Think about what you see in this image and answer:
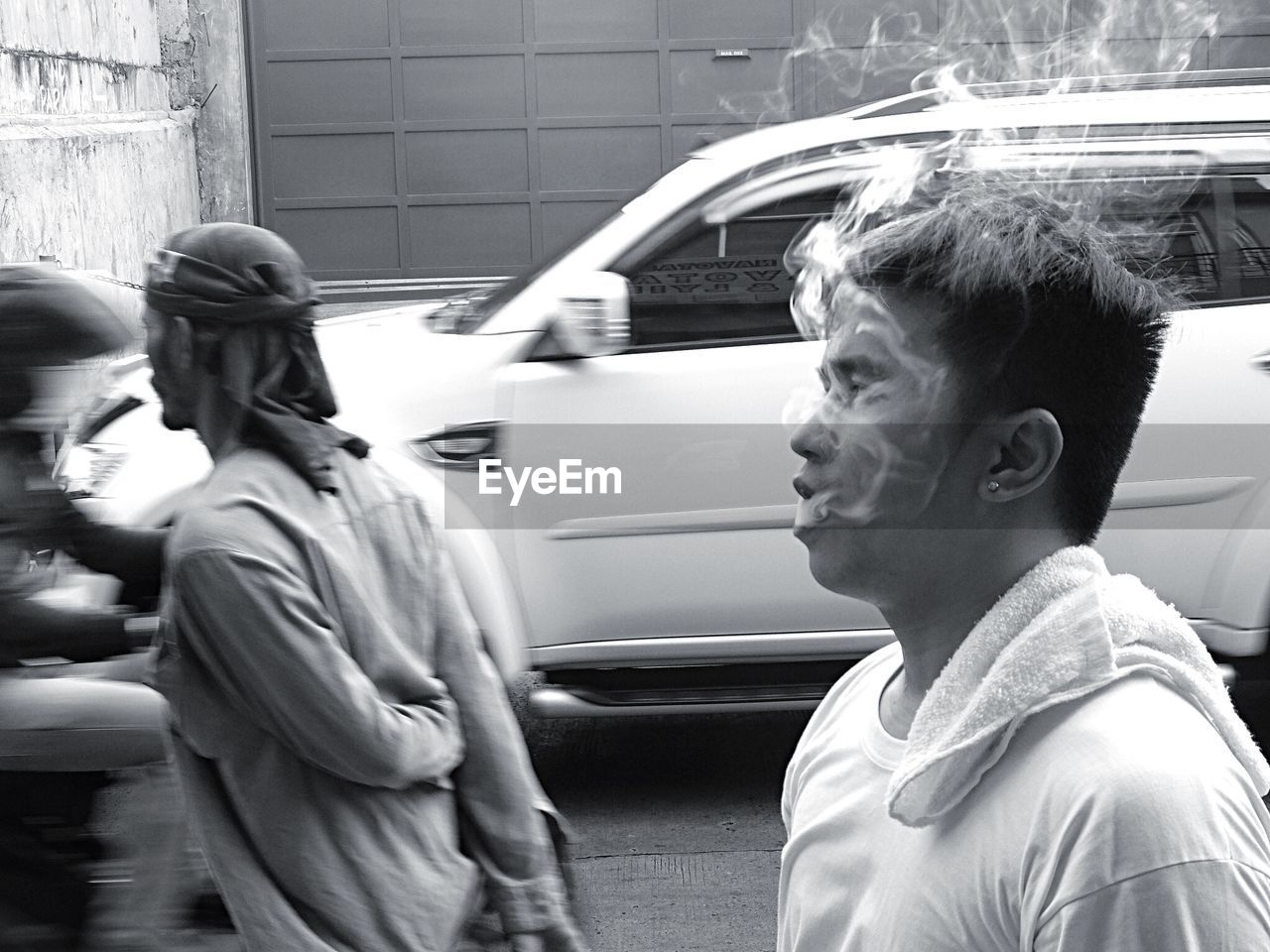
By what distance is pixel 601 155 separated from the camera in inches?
539

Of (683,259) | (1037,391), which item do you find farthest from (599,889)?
(1037,391)

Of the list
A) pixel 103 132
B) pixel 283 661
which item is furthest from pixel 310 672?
pixel 103 132

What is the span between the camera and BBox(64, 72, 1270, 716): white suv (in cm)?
487

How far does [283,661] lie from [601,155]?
470 inches

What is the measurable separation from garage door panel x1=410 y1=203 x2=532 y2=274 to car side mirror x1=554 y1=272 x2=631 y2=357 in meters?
8.99

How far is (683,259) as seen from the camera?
5.04 meters

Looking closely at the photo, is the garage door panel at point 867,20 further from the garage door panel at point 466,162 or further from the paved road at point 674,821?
the paved road at point 674,821

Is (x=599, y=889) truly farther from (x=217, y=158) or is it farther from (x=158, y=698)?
(x=217, y=158)

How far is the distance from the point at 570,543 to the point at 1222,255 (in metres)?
2.31

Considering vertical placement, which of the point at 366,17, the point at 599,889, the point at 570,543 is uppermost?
the point at 366,17

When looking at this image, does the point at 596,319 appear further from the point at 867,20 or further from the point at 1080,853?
the point at 867,20

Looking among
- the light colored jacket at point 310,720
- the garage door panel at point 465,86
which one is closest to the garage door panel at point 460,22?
the garage door panel at point 465,86

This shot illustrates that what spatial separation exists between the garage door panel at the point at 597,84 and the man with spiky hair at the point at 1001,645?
12.5 meters

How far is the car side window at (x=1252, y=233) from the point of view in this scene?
195 inches
